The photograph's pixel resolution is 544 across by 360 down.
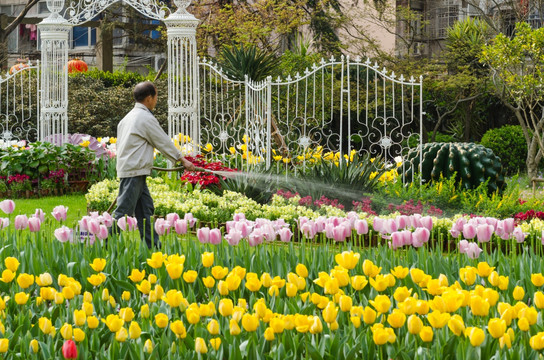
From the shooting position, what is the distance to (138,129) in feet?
21.7

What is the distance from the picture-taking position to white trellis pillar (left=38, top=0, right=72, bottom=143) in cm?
1337

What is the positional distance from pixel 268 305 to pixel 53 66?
36.7 feet

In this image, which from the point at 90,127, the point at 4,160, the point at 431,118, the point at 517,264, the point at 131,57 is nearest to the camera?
the point at 517,264

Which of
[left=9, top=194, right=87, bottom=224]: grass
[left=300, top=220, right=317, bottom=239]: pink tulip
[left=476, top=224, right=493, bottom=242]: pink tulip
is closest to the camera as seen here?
[left=476, top=224, right=493, bottom=242]: pink tulip

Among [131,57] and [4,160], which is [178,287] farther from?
[131,57]

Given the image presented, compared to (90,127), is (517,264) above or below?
below

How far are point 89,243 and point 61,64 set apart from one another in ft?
32.8

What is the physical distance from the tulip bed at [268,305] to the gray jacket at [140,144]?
7.21 feet

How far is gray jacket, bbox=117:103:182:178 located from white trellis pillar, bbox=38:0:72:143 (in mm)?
6919

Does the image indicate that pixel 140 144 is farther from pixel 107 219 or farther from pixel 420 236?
pixel 420 236

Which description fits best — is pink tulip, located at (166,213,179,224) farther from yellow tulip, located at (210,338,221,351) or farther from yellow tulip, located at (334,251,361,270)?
yellow tulip, located at (210,338,221,351)

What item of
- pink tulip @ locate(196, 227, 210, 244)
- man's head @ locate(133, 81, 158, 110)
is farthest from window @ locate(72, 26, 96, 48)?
pink tulip @ locate(196, 227, 210, 244)

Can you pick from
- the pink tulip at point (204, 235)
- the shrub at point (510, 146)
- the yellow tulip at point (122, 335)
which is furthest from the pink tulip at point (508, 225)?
the shrub at point (510, 146)

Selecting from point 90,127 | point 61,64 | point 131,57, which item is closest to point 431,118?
point 90,127
